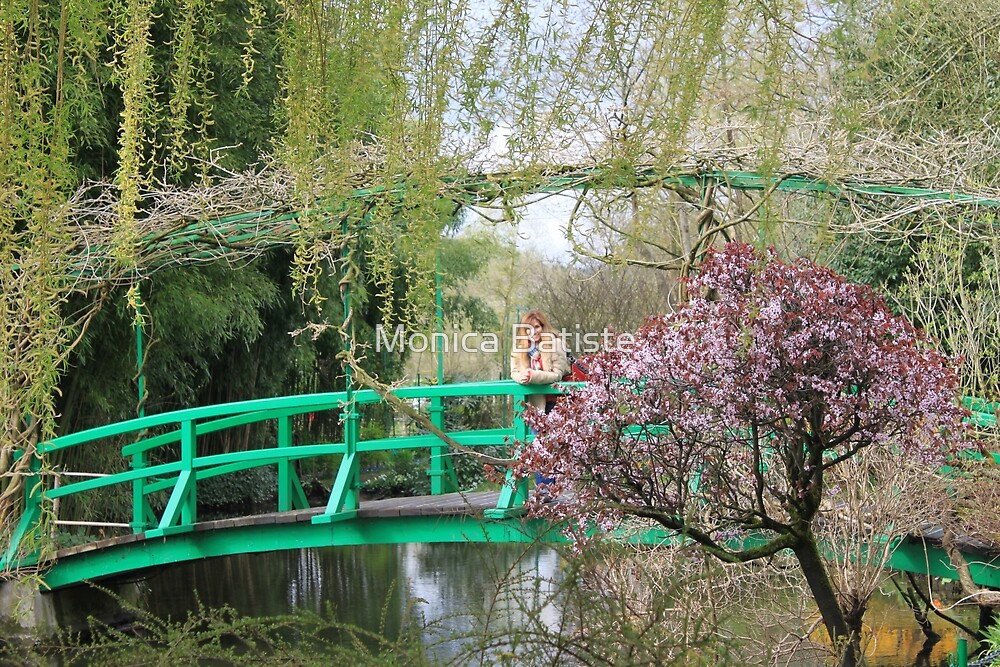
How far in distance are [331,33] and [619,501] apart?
2.57 m

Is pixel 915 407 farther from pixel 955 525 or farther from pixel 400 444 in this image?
pixel 400 444

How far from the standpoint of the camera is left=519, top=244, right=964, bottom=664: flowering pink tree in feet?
12.0

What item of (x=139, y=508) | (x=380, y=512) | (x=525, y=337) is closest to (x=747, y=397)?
(x=525, y=337)

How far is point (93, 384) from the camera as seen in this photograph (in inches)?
279

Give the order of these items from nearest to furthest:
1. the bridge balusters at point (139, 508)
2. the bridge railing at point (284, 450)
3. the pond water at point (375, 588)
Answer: the bridge railing at point (284, 450) < the bridge balusters at point (139, 508) < the pond water at point (375, 588)

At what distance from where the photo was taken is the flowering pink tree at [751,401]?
3668 mm

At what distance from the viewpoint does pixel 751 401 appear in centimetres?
371

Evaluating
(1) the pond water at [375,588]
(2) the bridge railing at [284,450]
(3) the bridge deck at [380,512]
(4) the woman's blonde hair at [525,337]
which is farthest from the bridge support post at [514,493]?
(1) the pond water at [375,588]

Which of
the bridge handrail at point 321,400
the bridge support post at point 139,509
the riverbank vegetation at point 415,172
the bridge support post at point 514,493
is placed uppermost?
the riverbank vegetation at point 415,172

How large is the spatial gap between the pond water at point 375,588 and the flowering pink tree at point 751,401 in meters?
2.93

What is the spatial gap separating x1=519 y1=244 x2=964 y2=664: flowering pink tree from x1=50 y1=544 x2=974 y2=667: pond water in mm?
2929

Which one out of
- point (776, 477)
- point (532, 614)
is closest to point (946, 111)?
point (776, 477)

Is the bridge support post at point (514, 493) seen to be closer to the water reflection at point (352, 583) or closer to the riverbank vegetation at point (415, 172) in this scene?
the riverbank vegetation at point (415, 172)

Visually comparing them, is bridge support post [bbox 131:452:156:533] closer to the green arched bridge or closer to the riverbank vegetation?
the green arched bridge
